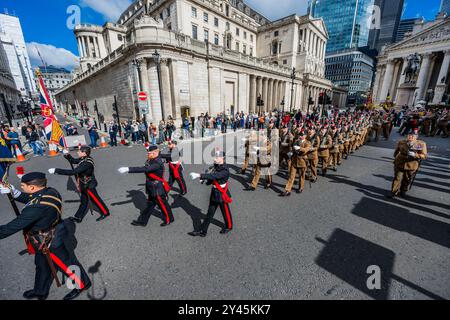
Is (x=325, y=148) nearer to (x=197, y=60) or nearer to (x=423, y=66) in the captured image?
(x=197, y=60)

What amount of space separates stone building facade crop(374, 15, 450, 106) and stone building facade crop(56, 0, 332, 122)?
50.7ft

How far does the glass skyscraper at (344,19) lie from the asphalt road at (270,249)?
112m

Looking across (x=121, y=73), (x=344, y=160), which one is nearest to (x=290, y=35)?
(x=121, y=73)

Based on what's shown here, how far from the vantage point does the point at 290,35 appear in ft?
151

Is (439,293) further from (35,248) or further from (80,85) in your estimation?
(80,85)

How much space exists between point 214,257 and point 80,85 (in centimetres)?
5404

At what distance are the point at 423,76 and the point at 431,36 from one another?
7344 mm

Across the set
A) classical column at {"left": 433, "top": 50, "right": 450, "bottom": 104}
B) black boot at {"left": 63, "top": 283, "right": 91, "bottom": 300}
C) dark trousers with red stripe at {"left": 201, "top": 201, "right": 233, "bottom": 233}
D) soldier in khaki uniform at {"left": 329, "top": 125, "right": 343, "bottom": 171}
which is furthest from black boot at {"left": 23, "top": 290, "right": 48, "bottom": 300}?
classical column at {"left": 433, "top": 50, "right": 450, "bottom": 104}

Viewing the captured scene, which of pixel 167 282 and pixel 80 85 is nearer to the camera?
pixel 167 282

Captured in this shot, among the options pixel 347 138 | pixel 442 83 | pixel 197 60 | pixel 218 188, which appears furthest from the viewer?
pixel 442 83

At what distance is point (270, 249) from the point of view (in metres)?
3.80

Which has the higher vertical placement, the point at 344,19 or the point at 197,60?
the point at 344,19

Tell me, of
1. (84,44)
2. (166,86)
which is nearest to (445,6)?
(166,86)

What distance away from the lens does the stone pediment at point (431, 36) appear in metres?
36.0
